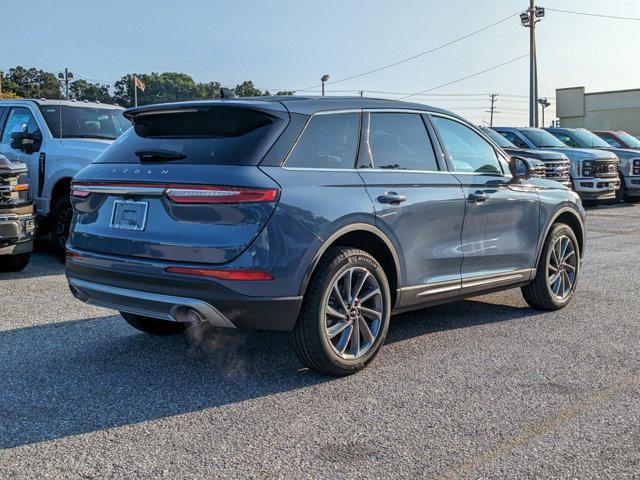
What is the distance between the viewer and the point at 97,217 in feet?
15.4

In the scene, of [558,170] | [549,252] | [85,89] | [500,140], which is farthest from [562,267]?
[85,89]

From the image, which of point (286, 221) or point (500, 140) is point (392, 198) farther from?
point (500, 140)

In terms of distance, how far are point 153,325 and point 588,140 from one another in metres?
16.8

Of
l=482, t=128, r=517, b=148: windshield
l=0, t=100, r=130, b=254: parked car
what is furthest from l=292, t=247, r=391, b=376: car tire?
l=482, t=128, r=517, b=148: windshield

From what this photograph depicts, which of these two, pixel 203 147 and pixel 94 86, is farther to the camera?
pixel 94 86

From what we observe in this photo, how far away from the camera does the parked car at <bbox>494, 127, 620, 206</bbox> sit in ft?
57.6

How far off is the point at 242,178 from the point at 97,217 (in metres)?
1.15

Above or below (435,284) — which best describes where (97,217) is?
above

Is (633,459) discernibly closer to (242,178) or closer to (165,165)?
(242,178)

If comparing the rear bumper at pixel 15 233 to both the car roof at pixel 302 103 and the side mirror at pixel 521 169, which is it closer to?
the car roof at pixel 302 103

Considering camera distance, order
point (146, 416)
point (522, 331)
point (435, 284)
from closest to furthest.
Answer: point (146, 416), point (435, 284), point (522, 331)

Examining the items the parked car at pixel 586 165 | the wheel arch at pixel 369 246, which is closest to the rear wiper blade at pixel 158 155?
the wheel arch at pixel 369 246

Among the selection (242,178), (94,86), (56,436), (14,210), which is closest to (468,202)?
(242,178)

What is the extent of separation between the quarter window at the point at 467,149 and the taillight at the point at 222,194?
2.00 meters
